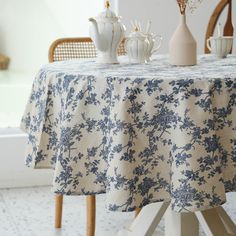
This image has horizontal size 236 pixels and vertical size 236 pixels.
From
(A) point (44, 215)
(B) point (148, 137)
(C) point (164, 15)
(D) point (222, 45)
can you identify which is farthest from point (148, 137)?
(C) point (164, 15)

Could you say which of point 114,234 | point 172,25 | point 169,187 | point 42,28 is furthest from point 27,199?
point 169,187

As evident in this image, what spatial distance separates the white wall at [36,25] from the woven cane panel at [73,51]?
26.1 inches

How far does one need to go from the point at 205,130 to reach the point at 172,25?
1.98 metres

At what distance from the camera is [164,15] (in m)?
3.59

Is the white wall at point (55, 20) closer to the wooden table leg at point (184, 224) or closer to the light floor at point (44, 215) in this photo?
the light floor at point (44, 215)

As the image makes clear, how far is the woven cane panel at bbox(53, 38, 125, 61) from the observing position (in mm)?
2912

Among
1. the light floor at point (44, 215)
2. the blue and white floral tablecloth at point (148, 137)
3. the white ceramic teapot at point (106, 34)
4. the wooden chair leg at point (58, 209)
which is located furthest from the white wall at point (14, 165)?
the blue and white floral tablecloth at point (148, 137)

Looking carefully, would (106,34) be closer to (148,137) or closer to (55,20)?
(148,137)

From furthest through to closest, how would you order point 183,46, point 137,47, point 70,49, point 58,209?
point 70,49
point 58,209
point 137,47
point 183,46

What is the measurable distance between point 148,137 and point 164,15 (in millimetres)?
1935

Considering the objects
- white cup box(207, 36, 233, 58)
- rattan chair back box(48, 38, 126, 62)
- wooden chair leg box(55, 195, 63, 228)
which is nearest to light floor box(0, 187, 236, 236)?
wooden chair leg box(55, 195, 63, 228)

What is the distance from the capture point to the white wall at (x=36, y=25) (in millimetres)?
3574

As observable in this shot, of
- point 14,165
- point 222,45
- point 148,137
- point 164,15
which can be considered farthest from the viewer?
point 164,15

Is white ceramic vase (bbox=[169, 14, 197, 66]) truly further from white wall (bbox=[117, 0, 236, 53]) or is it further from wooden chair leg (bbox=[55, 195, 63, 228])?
white wall (bbox=[117, 0, 236, 53])
